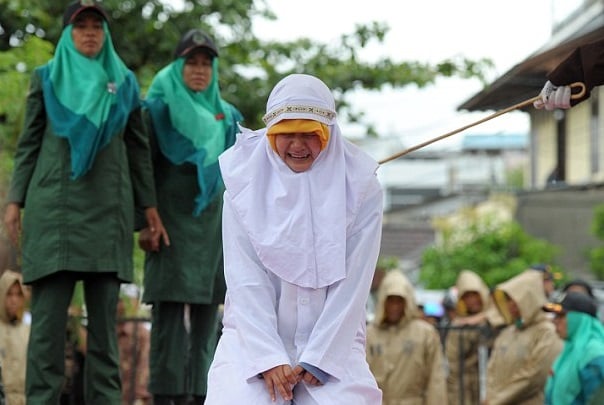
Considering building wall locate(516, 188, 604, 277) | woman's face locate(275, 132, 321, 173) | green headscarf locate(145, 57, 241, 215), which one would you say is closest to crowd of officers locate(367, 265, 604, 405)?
green headscarf locate(145, 57, 241, 215)

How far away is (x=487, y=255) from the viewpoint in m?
32.9

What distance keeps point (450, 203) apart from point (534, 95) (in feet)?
197

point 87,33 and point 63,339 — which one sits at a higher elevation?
point 87,33

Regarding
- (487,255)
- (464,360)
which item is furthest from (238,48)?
(487,255)

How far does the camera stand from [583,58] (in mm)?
6430

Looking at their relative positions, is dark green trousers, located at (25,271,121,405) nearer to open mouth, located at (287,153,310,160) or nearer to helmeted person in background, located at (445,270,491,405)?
open mouth, located at (287,153,310,160)

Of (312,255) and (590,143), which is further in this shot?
(590,143)

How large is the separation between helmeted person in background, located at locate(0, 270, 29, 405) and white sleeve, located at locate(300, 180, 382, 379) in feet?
16.7

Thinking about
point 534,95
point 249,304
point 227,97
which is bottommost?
point 249,304

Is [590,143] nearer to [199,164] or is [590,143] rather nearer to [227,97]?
[227,97]

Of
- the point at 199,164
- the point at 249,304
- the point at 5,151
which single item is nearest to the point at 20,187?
the point at 199,164

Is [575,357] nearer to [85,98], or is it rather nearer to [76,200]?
[76,200]

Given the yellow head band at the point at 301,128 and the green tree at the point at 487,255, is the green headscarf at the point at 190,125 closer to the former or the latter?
the yellow head band at the point at 301,128

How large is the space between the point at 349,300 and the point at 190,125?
2.59 meters
